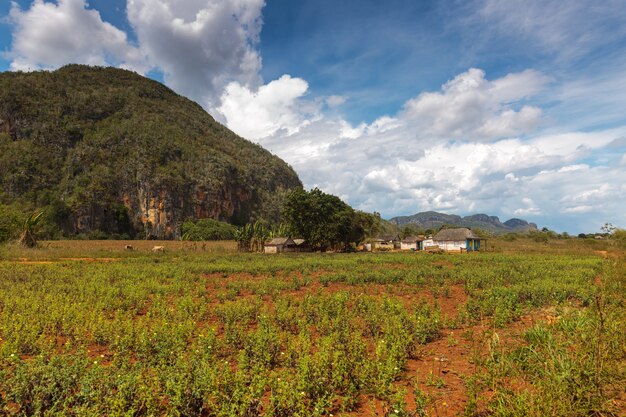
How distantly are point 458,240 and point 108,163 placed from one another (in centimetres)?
8935

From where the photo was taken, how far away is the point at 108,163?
9525cm

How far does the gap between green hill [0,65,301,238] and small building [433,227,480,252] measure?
65.1 metres

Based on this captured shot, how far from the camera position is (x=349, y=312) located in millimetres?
10070

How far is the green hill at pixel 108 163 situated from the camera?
276 ft

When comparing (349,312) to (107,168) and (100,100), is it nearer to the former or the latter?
(107,168)

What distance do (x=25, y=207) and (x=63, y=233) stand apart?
423 inches

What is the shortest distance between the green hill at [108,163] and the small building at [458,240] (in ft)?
214

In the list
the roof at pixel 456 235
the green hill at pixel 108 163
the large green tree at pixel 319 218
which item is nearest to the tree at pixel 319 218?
the large green tree at pixel 319 218

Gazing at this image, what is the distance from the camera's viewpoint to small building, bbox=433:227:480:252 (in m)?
59.3

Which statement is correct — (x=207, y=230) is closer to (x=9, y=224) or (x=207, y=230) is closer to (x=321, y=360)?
(x=9, y=224)

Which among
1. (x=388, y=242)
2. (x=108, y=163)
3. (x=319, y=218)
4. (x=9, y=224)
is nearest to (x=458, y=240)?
(x=319, y=218)

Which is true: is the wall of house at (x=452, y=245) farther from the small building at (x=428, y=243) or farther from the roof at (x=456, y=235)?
the small building at (x=428, y=243)

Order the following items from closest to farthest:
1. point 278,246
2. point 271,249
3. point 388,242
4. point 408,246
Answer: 1. point 271,249
2. point 278,246
3. point 408,246
4. point 388,242

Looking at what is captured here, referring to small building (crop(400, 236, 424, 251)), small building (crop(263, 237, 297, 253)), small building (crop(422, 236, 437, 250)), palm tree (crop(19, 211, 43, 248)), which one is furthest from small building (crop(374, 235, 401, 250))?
palm tree (crop(19, 211, 43, 248))
